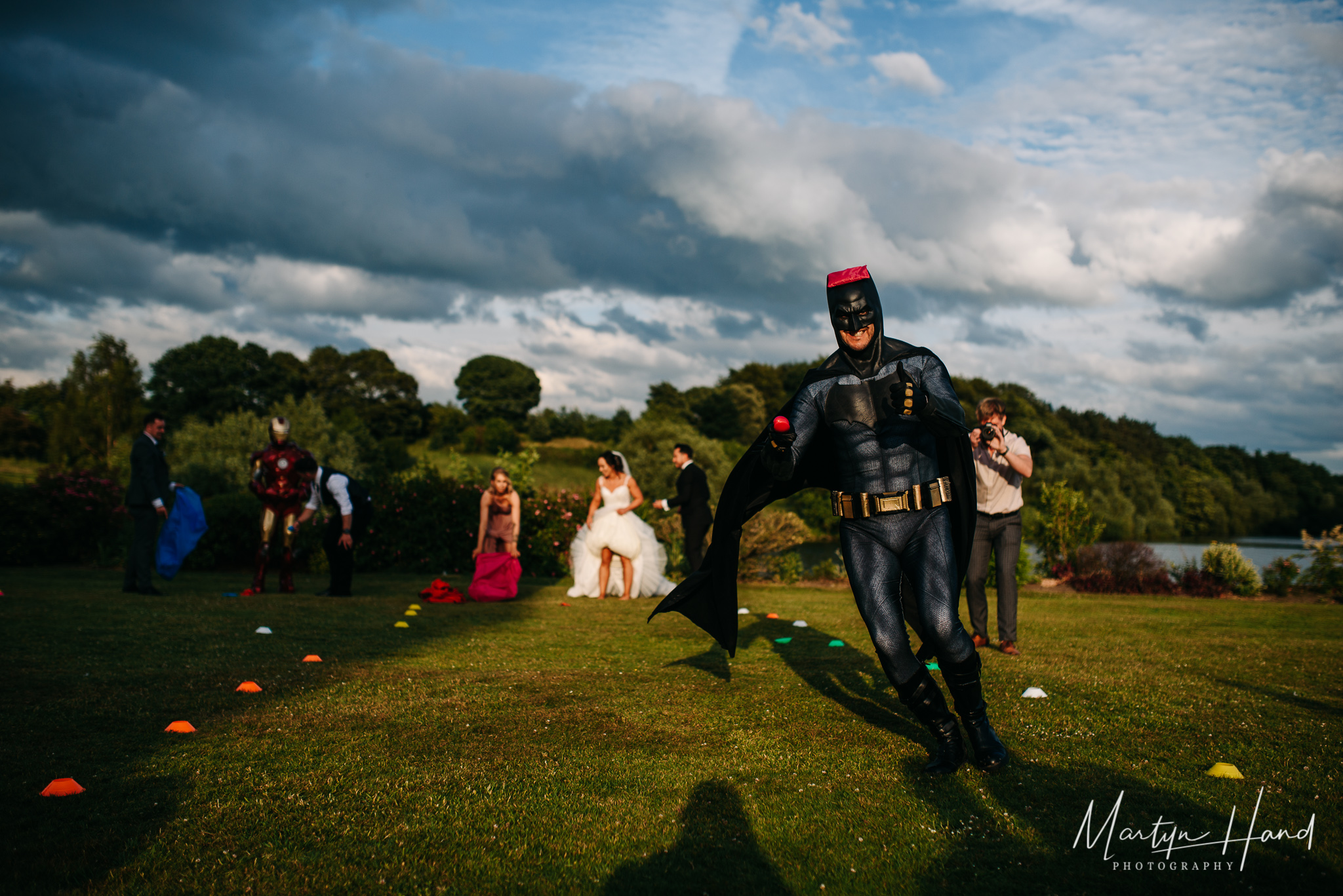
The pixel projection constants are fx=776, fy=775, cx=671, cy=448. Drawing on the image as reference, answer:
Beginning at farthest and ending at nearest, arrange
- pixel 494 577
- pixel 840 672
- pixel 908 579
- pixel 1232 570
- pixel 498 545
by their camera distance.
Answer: pixel 1232 570 < pixel 498 545 < pixel 494 577 < pixel 840 672 < pixel 908 579

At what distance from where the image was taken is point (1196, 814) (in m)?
3.58

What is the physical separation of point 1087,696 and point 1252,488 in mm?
63199

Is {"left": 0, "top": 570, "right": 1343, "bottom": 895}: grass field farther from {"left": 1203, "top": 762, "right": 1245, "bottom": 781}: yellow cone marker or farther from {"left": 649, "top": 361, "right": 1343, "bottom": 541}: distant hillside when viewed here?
{"left": 649, "top": 361, "right": 1343, "bottom": 541}: distant hillside

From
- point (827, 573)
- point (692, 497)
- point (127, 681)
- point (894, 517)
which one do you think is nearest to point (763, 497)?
point (894, 517)

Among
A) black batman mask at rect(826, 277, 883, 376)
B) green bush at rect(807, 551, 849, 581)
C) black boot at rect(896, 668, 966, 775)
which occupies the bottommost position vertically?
green bush at rect(807, 551, 849, 581)

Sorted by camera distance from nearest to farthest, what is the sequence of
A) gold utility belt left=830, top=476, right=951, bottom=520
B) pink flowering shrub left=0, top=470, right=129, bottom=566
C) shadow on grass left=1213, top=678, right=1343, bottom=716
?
gold utility belt left=830, top=476, right=951, bottom=520, shadow on grass left=1213, top=678, right=1343, bottom=716, pink flowering shrub left=0, top=470, right=129, bottom=566

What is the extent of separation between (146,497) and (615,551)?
22.8 ft

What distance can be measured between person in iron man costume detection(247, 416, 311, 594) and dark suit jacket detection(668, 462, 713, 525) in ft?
18.6

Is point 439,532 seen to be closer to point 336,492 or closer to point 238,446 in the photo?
point 336,492

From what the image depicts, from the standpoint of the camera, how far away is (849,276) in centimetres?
474

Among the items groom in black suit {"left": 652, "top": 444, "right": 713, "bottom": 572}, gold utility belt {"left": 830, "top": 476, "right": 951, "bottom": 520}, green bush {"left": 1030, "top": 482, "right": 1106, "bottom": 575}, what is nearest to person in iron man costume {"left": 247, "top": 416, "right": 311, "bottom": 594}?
groom in black suit {"left": 652, "top": 444, "right": 713, "bottom": 572}

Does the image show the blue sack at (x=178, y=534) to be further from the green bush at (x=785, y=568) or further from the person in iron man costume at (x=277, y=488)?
the green bush at (x=785, y=568)

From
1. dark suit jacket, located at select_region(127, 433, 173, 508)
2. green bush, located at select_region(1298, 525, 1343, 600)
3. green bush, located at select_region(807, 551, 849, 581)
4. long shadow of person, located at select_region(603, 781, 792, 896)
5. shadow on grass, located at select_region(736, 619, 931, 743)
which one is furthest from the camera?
green bush, located at select_region(807, 551, 849, 581)

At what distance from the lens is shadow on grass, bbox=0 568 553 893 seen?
125 inches
